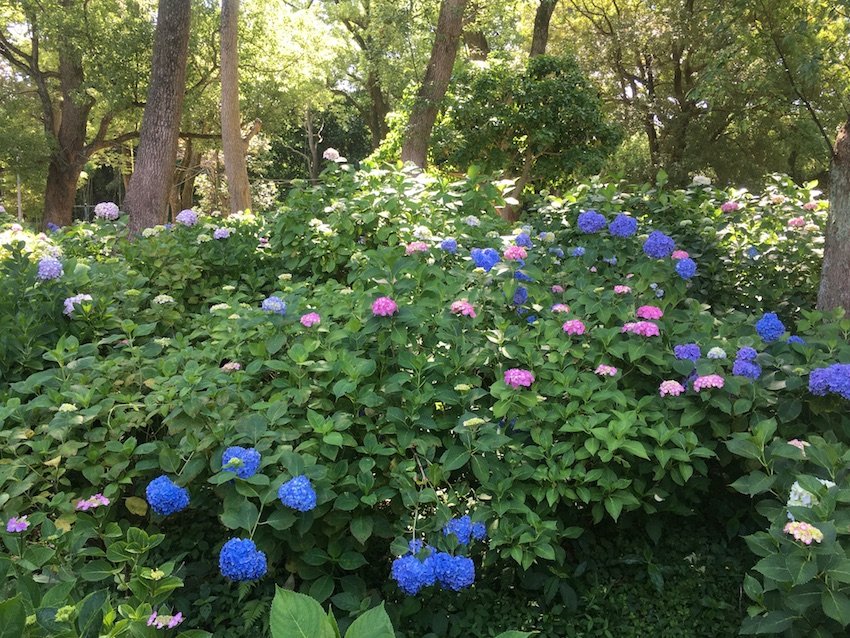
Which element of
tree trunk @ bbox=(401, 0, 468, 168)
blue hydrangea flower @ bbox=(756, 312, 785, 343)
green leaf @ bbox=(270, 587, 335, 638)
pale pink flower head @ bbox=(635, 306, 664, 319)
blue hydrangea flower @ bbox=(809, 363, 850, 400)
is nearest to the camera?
green leaf @ bbox=(270, 587, 335, 638)

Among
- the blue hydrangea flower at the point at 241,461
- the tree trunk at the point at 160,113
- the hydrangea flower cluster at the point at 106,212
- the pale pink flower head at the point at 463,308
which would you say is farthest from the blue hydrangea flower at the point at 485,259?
the tree trunk at the point at 160,113

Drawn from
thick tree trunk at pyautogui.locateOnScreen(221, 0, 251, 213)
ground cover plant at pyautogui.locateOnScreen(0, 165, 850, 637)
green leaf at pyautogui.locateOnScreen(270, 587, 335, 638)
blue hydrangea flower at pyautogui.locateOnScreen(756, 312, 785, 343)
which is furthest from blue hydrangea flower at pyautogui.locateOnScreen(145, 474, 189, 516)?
thick tree trunk at pyautogui.locateOnScreen(221, 0, 251, 213)

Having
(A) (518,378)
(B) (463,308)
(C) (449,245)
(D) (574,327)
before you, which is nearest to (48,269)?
(C) (449,245)

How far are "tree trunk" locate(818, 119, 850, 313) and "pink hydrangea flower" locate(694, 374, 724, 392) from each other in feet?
5.55

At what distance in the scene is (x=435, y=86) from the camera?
922 cm

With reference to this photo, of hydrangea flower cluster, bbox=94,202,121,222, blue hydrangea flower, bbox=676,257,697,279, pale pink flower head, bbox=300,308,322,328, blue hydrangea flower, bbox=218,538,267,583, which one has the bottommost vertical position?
blue hydrangea flower, bbox=218,538,267,583

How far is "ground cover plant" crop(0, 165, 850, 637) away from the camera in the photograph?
1.78m

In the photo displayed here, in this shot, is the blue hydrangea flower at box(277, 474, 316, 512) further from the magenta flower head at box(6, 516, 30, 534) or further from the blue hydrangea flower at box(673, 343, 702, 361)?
the blue hydrangea flower at box(673, 343, 702, 361)

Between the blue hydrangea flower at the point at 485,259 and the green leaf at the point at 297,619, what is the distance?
226 cm

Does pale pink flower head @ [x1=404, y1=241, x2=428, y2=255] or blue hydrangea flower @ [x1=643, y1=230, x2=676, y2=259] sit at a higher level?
blue hydrangea flower @ [x1=643, y1=230, x2=676, y2=259]

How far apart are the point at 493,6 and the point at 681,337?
46.9ft

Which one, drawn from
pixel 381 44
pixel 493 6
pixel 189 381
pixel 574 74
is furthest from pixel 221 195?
pixel 189 381

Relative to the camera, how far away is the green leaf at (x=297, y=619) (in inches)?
34.2

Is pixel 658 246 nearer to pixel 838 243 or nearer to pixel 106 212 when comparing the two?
pixel 838 243
